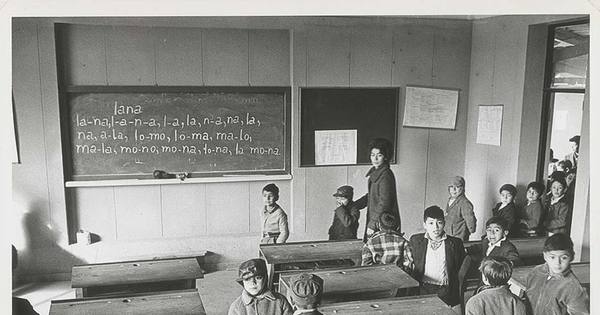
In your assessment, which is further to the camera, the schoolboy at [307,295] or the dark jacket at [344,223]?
the dark jacket at [344,223]

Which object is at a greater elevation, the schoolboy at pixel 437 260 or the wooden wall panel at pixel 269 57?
the wooden wall panel at pixel 269 57

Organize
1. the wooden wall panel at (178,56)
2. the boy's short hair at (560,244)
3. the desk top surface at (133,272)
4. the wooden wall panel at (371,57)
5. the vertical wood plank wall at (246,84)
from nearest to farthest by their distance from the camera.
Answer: the boy's short hair at (560,244) < the desk top surface at (133,272) < the vertical wood plank wall at (246,84) < the wooden wall panel at (178,56) < the wooden wall panel at (371,57)

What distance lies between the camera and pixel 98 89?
2.59m

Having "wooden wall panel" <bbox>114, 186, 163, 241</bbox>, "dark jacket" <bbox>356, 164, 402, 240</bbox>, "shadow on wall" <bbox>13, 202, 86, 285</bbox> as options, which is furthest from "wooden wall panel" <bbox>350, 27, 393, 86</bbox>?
"shadow on wall" <bbox>13, 202, 86, 285</bbox>

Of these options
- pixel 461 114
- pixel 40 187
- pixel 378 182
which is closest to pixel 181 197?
pixel 40 187

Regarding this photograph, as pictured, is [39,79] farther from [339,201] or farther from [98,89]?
[339,201]

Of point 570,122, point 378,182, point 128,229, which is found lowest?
point 128,229

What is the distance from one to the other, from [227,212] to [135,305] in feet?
2.84

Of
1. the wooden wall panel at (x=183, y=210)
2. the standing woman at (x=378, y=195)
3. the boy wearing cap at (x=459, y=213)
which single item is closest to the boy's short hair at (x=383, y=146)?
the standing woman at (x=378, y=195)

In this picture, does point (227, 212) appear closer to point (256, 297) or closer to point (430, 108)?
point (256, 297)

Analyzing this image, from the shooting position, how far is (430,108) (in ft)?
9.04

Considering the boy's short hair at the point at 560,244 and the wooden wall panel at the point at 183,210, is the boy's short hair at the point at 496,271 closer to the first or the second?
the boy's short hair at the point at 560,244

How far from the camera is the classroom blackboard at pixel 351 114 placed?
2.97 metres

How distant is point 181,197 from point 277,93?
96 centimetres
